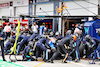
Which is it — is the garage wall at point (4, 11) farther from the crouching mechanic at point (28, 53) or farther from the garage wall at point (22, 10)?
the crouching mechanic at point (28, 53)

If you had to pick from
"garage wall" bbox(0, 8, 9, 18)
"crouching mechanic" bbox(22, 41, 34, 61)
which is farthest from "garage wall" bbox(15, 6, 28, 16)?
"crouching mechanic" bbox(22, 41, 34, 61)

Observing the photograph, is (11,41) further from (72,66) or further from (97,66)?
(97,66)

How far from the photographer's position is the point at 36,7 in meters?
23.2

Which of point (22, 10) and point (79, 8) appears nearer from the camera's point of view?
point (79, 8)

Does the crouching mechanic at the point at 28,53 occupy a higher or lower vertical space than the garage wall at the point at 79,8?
lower

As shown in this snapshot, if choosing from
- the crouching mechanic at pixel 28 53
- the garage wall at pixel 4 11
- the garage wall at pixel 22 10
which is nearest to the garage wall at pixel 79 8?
the garage wall at pixel 22 10

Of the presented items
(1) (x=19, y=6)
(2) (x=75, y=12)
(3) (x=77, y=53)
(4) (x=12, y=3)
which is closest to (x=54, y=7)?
(2) (x=75, y=12)

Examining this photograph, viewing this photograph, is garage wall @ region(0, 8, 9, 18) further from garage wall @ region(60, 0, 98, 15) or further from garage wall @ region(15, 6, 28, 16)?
garage wall @ region(60, 0, 98, 15)

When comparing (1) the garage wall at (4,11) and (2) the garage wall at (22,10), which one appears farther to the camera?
(1) the garage wall at (4,11)

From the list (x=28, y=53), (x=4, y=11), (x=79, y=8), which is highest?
(x=4, y=11)

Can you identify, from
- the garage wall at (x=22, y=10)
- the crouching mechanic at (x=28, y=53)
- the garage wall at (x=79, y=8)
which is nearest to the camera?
the crouching mechanic at (x=28, y=53)

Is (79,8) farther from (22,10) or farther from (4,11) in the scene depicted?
(4,11)

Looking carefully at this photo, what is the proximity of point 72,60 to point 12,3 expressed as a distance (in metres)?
19.8

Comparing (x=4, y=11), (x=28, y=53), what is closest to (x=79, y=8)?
(x=28, y=53)
